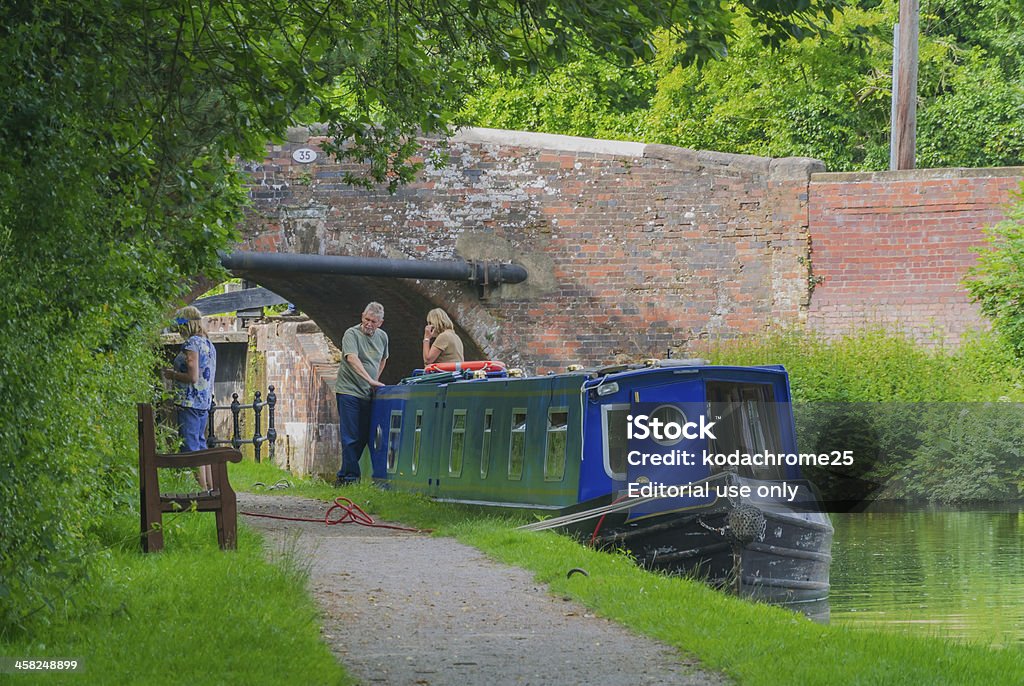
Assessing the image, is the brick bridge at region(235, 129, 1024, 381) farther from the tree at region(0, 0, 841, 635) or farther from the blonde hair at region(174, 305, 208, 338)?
the tree at region(0, 0, 841, 635)

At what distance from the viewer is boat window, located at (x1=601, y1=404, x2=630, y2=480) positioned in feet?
30.6

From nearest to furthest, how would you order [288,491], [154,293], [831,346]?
[154,293] < [288,491] < [831,346]

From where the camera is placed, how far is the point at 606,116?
2811cm

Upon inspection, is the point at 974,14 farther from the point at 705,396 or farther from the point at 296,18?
the point at 296,18


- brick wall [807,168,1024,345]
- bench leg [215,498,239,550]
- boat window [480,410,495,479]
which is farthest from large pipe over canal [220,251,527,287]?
bench leg [215,498,239,550]

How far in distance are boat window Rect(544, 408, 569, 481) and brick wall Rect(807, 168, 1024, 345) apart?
731 cm

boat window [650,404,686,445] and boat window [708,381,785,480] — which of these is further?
boat window [708,381,785,480]

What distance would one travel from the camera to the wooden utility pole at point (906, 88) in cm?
1875

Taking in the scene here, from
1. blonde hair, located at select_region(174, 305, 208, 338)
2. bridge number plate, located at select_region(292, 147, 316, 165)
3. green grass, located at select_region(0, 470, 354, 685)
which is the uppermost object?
bridge number plate, located at select_region(292, 147, 316, 165)

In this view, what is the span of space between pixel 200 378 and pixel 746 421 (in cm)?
376

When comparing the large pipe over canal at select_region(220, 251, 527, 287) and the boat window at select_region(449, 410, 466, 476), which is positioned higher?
the large pipe over canal at select_region(220, 251, 527, 287)

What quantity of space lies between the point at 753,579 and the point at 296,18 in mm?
4674

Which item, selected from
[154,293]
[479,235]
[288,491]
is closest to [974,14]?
[479,235]

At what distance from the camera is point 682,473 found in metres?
9.36
